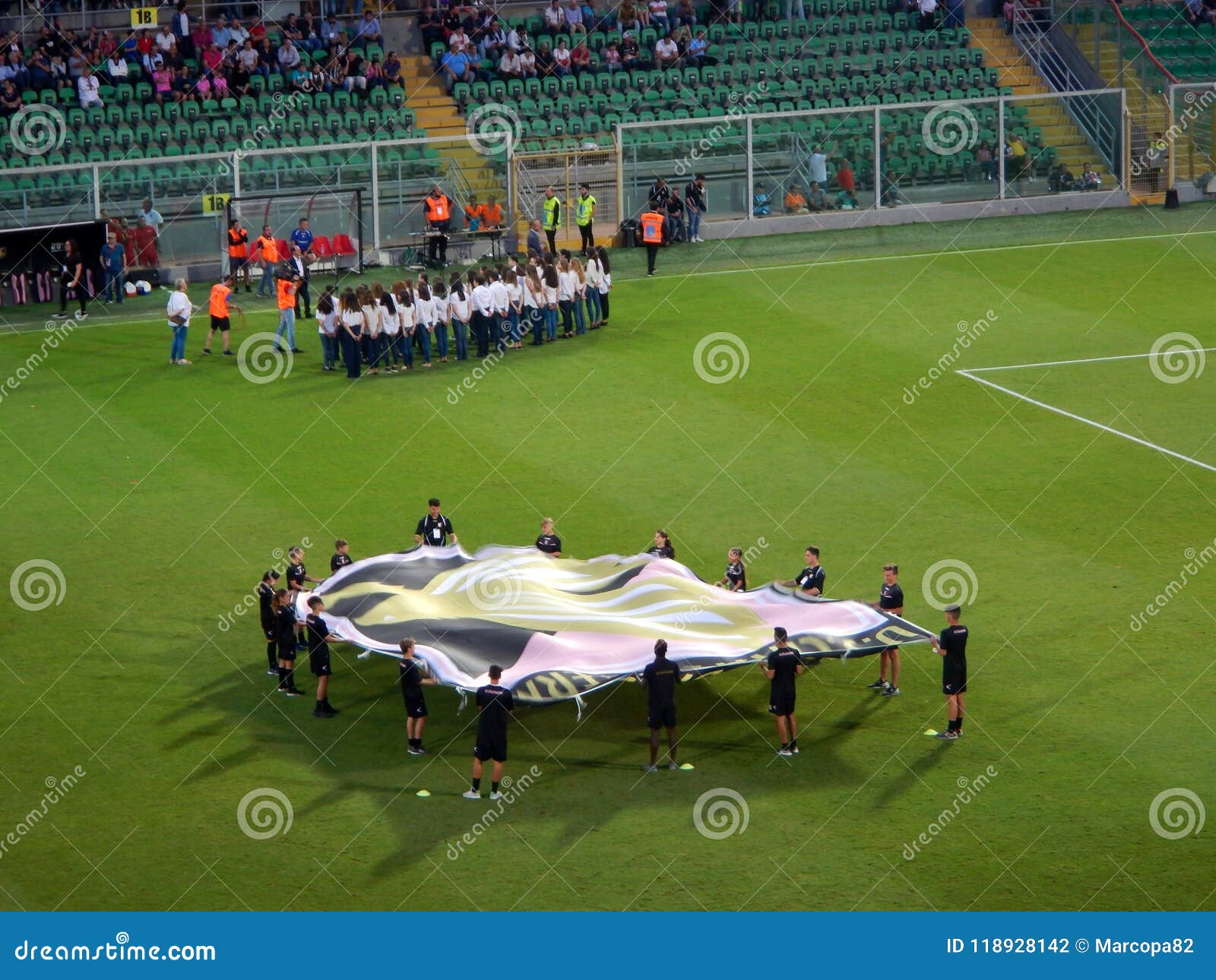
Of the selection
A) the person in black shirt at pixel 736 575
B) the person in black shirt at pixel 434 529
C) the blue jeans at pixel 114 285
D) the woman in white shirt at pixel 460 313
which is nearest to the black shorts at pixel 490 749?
the person in black shirt at pixel 736 575

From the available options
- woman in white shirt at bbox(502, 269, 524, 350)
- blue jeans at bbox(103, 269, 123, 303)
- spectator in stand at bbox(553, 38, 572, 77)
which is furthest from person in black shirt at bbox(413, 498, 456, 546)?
spectator in stand at bbox(553, 38, 572, 77)

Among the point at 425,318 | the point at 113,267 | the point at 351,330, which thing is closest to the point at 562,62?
the point at 113,267

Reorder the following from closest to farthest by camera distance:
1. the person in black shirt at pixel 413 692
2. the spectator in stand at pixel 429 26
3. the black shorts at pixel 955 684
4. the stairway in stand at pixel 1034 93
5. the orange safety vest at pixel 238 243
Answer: the person in black shirt at pixel 413 692
the black shorts at pixel 955 684
the orange safety vest at pixel 238 243
the stairway in stand at pixel 1034 93
the spectator in stand at pixel 429 26

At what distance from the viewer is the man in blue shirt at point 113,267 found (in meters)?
36.2

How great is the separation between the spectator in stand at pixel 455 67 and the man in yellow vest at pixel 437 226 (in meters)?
6.77

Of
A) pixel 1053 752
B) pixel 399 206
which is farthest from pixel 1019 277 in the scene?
pixel 1053 752

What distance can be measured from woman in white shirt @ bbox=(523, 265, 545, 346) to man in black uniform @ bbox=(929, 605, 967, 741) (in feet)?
54.5

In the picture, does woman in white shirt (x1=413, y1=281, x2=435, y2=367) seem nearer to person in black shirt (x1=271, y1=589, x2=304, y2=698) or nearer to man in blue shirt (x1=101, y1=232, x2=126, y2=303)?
man in blue shirt (x1=101, y1=232, x2=126, y2=303)

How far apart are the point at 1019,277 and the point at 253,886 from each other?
88.0 ft

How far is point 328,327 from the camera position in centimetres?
3088

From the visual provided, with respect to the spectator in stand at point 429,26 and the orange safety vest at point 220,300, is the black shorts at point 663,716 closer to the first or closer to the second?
the orange safety vest at point 220,300

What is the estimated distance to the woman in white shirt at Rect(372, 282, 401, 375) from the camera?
3045cm

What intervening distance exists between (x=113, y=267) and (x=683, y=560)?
63.4 feet

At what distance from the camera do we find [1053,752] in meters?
16.9
